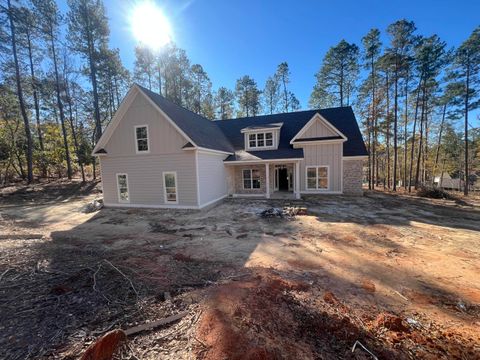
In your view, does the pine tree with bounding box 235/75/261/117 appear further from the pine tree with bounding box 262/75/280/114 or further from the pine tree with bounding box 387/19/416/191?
the pine tree with bounding box 387/19/416/191

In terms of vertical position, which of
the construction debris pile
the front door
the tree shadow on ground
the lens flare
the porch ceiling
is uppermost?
the lens flare

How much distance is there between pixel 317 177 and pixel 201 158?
8.73 meters

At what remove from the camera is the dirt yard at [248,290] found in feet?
7.93

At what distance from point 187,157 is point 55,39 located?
64.1 ft

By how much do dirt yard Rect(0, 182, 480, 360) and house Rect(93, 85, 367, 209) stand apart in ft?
13.5

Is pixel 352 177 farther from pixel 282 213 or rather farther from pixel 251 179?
pixel 282 213

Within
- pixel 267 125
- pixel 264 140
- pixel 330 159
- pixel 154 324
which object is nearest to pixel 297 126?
pixel 267 125

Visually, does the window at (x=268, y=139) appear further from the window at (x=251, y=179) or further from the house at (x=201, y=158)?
the window at (x=251, y=179)

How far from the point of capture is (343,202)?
12367 mm

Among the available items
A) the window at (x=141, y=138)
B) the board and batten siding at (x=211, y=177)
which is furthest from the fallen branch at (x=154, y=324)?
the window at (x=141, y=138)

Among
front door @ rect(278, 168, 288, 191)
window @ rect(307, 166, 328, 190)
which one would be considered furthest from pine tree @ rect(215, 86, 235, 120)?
window @ rect(307, 166, 328, 190)

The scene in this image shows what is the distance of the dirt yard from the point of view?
2.42m

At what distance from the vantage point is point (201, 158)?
37.7 feet

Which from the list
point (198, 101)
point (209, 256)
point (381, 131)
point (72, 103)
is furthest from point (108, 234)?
point (198, 101)
